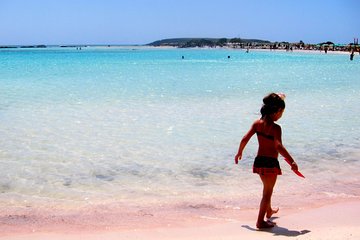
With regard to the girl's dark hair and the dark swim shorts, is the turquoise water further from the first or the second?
the girl's dark hair

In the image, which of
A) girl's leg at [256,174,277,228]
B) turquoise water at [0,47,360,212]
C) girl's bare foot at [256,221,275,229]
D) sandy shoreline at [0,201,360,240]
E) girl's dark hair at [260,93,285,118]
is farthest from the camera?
turquoise water at [0,47,360,212]

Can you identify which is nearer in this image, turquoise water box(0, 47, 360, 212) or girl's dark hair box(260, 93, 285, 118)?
girl's dark hair box(260, 93, 285, 118)

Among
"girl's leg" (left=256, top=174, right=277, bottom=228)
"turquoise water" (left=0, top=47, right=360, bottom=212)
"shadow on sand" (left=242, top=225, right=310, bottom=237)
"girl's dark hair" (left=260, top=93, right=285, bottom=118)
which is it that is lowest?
"turquoise water" (left=0, top=47, right=360, bottom=212)

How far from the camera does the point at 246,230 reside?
15.8 feet

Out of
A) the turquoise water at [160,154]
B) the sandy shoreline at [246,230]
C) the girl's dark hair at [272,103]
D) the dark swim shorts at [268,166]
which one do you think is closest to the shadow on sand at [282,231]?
the sandy shoreline at [246,230]

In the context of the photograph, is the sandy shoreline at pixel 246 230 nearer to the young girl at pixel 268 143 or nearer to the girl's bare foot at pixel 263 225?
the girl's bare foot at pixel 263 225

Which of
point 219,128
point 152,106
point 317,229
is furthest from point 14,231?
point 152,106

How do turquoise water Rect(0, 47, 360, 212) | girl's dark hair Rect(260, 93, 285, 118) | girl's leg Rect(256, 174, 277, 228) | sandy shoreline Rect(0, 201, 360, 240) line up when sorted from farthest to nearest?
turquoise water Rect(0, 47, 360, 212) < girl's leg Rect(256, 174, 277, 228) < sandy shoreline Rect(0, 201, 360, 240) < girl's dark hair Rect(260, 93, 285, 118)

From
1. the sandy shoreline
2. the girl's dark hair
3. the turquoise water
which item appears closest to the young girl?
the girl's dark hair

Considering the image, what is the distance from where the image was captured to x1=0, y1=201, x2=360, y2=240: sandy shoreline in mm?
4555

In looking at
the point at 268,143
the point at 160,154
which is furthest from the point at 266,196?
the point at 160,154

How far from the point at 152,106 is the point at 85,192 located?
897cm

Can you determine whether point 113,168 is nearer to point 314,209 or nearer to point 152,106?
point 314,209

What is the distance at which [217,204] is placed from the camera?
588 cm
